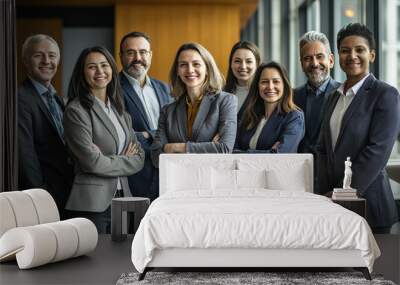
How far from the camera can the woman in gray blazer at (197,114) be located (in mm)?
7586

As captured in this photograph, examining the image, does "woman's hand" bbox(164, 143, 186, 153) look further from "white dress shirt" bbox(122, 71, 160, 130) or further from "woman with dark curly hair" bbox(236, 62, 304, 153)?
"woman with dark curly hair" bbox(236, 62, 304, 153)

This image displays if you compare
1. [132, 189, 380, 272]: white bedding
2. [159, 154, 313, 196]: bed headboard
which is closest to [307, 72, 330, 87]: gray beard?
[159, 154, 313, 196]: bed headboard

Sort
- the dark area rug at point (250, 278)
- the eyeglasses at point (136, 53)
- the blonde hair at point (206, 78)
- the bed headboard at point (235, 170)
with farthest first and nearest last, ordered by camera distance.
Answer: the eyeglasses at point (136, 53) → the blonde hair at point (206, 78) → the bed headboard at point (235, 170) → the dark area rug at point (250, 278)

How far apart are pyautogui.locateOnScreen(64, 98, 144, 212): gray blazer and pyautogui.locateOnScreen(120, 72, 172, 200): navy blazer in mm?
59

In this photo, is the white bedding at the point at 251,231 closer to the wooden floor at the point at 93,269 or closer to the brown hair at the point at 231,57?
the wooden floor at the point at 93,269

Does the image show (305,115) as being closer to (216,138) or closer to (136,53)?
(216,138)

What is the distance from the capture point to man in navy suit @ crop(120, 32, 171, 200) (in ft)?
25.4

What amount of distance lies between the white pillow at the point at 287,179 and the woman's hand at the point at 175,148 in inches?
39.6

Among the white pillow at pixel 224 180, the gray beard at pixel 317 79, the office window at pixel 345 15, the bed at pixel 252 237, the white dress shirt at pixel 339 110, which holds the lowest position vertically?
the bed at pixel 252 237

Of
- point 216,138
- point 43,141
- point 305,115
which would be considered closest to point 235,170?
point 216,138

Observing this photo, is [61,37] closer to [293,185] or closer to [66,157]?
[66,157]

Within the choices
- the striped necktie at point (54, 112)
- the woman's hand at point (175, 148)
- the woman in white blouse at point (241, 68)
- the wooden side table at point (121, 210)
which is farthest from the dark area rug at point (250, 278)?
the striped necktie at point (54, 112)

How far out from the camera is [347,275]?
17.9 feet

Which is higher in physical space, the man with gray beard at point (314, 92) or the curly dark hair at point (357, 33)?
the curly dark hair at point (357, 33)
